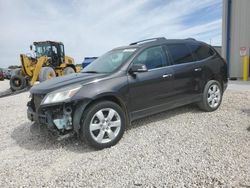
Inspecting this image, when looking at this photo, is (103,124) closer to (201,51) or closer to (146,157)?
(146,157)

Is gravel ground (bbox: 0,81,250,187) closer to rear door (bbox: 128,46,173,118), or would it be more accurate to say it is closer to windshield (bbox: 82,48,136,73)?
rear door (bbox: 128,46,173,118)

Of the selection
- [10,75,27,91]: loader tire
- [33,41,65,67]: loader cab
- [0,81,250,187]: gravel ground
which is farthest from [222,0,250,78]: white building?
[10,75,27,91]: loader tire

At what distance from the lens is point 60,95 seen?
3785 millimetres

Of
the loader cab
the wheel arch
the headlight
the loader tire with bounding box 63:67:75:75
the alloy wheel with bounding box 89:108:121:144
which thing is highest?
the loader cab

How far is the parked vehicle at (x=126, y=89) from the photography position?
12.5 feet

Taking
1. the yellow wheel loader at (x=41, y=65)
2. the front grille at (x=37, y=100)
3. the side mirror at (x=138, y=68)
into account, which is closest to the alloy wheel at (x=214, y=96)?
the side mirror at (x=138, y=68)

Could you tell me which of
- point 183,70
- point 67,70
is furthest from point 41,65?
point 183,70

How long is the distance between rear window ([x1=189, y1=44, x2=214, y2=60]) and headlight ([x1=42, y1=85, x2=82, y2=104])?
302 cm

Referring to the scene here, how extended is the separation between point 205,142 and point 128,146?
1.25m

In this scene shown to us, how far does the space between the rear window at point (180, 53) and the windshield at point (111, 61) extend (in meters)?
0.90

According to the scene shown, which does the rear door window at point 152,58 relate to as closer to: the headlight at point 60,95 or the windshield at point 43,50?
the headlight at point 60,95

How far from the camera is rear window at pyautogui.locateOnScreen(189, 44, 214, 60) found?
18.2ft

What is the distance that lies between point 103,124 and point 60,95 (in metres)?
0.83

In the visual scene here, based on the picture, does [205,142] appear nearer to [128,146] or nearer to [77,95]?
[128,146]
